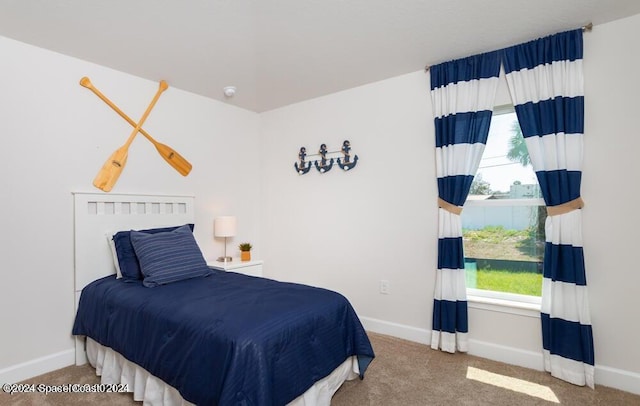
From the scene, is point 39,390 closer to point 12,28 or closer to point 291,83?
point 12,28

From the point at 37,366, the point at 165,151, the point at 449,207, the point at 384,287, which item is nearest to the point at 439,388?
the point at 384,287

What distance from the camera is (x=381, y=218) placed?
9.84 ft

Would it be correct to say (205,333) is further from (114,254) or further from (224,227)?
(224,227)

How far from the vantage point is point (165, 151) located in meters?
3.03

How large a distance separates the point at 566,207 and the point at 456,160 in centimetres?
77

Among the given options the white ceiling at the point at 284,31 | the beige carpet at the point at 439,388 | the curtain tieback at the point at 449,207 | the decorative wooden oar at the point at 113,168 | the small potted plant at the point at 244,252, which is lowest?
the beige carpet at the point at 439,388

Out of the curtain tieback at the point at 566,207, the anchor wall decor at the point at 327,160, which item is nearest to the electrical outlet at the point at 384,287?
the anchor wall decor at the point at 327,160

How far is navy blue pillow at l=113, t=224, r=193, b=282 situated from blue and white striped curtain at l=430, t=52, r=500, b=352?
2.28 m

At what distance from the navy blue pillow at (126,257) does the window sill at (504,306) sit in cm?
250

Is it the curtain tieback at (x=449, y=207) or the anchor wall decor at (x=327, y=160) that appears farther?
the anchor wall decor at (x=327, y=160)

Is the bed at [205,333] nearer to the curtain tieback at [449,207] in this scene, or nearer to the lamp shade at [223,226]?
the lamp shade at [223,226]

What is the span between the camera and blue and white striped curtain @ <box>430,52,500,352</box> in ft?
8.09

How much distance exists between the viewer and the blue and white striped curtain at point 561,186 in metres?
2.09

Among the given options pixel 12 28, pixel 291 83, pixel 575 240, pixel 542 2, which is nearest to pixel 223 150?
pixel 291 83
